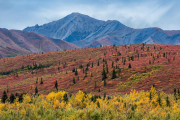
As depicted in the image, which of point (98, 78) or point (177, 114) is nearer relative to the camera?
point (177, 114)

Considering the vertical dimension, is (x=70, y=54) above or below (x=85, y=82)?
above

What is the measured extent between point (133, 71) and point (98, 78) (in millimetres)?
16735

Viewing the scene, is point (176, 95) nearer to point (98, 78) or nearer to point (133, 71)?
point (133, 71)

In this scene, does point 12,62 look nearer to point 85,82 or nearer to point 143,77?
point 85,82

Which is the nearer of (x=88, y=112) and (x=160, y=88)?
(x=88, y=112)

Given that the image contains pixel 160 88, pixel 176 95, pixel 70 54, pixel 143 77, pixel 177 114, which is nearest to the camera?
pixel 177 114

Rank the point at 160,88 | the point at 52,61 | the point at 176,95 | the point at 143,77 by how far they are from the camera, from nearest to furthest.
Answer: the point at 176,95, the point at 160,88, the point at 143,77, the point at 52,61

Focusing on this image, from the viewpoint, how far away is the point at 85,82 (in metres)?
75.0

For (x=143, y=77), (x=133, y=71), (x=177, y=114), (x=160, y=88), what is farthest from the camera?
(x=133, y=71)

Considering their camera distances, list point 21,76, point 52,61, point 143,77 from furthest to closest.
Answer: point 52,61 → point 21,76 → point 143,77

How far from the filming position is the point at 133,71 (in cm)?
7431

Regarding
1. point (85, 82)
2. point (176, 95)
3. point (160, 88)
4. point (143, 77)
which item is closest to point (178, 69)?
point (143, 77)

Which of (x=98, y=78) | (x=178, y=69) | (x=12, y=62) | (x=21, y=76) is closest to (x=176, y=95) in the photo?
(x=178, y=69)

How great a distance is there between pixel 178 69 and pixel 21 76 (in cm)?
9797
